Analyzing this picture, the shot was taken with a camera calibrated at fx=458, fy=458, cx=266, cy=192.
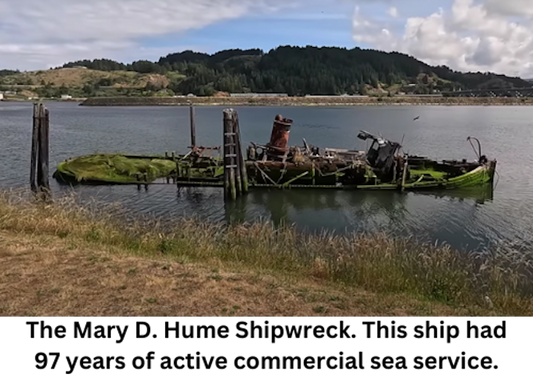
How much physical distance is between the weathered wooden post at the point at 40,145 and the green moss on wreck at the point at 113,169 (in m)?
3.00

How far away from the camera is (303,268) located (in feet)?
31.8

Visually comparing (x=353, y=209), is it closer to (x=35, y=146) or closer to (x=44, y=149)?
(x=44, y=149)

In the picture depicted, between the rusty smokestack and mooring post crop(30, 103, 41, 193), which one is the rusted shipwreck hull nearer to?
the rusty smokestack

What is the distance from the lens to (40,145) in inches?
858

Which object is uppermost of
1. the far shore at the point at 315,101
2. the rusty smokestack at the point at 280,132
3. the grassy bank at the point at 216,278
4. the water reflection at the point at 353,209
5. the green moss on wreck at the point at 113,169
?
the far shore at the point at 315,101

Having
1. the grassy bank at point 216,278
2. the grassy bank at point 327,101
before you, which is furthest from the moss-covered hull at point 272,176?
the grassy bank at point 327,101

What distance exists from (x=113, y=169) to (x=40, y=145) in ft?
17.1

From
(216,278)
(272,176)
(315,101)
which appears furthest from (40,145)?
(315,101)

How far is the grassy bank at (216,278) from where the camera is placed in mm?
6715

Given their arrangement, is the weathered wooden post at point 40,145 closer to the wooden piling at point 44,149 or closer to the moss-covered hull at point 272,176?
the wooden piling at point 44,149
